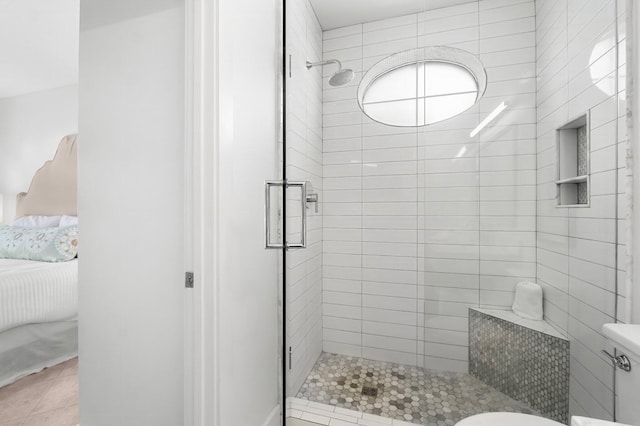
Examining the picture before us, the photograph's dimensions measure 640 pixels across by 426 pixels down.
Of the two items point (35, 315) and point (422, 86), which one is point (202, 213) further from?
point (35, 315)

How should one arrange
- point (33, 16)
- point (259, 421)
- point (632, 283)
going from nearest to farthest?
point (632, 283)
point (259, 421)
point (33, 16)

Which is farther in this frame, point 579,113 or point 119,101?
point 119,101

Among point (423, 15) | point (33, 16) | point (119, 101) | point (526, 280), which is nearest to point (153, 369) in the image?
point (119, 101)

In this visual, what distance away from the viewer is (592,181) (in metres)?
1.10

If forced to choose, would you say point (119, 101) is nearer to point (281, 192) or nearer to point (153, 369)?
point (281, 192)

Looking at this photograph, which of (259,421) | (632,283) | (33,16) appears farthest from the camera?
(33,16)

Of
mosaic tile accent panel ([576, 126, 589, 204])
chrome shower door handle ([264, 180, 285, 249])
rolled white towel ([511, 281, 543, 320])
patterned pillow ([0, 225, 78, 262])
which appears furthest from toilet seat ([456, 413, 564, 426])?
patterned pillow ([0, 225, 78, 262])

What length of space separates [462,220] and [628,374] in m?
0.70

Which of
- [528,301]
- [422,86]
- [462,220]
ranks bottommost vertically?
[528,301]

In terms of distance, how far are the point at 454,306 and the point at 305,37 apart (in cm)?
142

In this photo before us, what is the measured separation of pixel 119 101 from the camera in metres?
1.22

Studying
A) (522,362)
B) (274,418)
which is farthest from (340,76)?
(274,418)

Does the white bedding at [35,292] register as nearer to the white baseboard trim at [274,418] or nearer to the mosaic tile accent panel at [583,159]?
the white baseboard trim at [274,418]

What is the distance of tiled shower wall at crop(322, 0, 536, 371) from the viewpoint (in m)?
1.11
